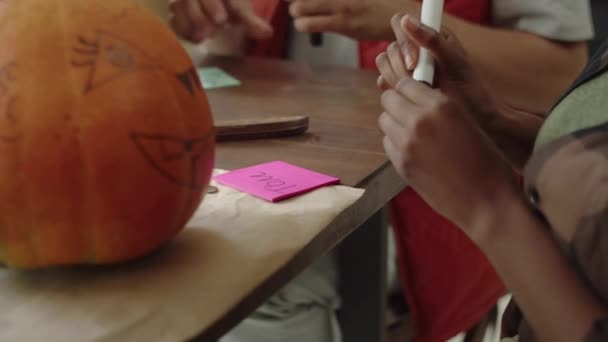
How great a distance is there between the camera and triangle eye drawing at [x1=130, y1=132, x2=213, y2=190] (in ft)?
1.51

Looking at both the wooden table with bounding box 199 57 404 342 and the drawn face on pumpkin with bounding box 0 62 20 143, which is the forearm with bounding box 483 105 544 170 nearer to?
the wooden table with bounding box 199 57 404 342

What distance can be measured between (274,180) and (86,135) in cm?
23

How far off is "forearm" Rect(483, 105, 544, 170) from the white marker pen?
16 centimetres

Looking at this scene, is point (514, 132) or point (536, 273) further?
point (514, 132)

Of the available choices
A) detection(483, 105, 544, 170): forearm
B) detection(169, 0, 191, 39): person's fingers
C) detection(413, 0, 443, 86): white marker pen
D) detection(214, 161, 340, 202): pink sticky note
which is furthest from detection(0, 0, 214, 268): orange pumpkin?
detection(169, 0, 191, 39): person's fingers

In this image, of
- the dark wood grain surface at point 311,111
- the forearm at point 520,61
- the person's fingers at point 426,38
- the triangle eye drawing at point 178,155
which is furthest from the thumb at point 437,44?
the forearm at point 520,61

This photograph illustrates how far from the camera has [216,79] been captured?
41.1 inches

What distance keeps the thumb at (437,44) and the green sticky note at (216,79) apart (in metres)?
0.36

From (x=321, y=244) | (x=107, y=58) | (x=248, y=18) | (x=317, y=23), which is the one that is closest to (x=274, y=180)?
(x=321, y=244)

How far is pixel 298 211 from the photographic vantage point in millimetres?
570

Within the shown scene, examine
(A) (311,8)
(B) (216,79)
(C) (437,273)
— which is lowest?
(C) (437,273)

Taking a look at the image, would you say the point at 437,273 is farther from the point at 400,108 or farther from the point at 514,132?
the point at 400,108

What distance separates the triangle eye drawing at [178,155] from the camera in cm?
46

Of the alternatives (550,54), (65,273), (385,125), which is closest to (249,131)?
(385,125)
